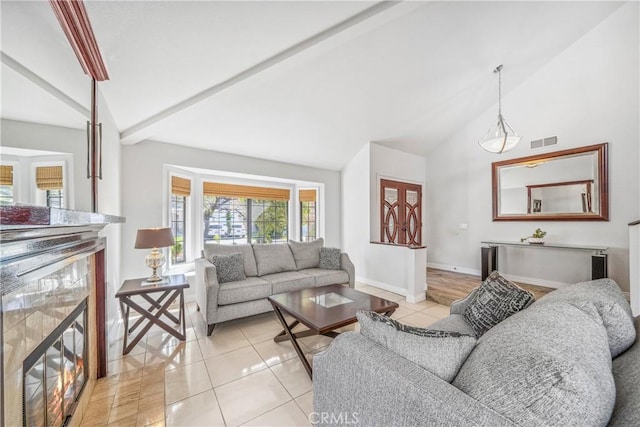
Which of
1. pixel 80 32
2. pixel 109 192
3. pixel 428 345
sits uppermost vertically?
pixel 80 32

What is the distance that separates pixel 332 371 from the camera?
3.72 feet

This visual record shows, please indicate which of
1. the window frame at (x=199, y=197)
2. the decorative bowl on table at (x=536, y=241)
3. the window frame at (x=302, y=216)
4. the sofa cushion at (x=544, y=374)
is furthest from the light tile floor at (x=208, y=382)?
the decorative bowl on table at (x=536, y=241)

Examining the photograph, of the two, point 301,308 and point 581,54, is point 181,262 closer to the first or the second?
point 301,308

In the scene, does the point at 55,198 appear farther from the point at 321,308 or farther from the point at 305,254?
the point at 305,254

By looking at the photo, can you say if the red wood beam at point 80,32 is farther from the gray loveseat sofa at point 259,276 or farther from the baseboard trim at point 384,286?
the baseboard trim at point 384,286

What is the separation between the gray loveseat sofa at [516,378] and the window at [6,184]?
1.22m

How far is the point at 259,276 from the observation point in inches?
131

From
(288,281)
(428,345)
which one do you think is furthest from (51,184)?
(288,281)

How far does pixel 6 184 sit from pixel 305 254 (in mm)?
3254

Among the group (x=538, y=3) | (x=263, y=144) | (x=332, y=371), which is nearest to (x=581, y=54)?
(x=538, y=3)

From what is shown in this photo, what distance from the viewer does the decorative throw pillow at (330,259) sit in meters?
3.72

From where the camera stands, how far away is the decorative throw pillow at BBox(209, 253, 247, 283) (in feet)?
9.69

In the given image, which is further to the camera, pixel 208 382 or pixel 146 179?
pixel 146 179

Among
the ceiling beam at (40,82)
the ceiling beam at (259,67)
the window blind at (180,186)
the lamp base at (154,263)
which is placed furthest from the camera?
the window blind at (180,186)
